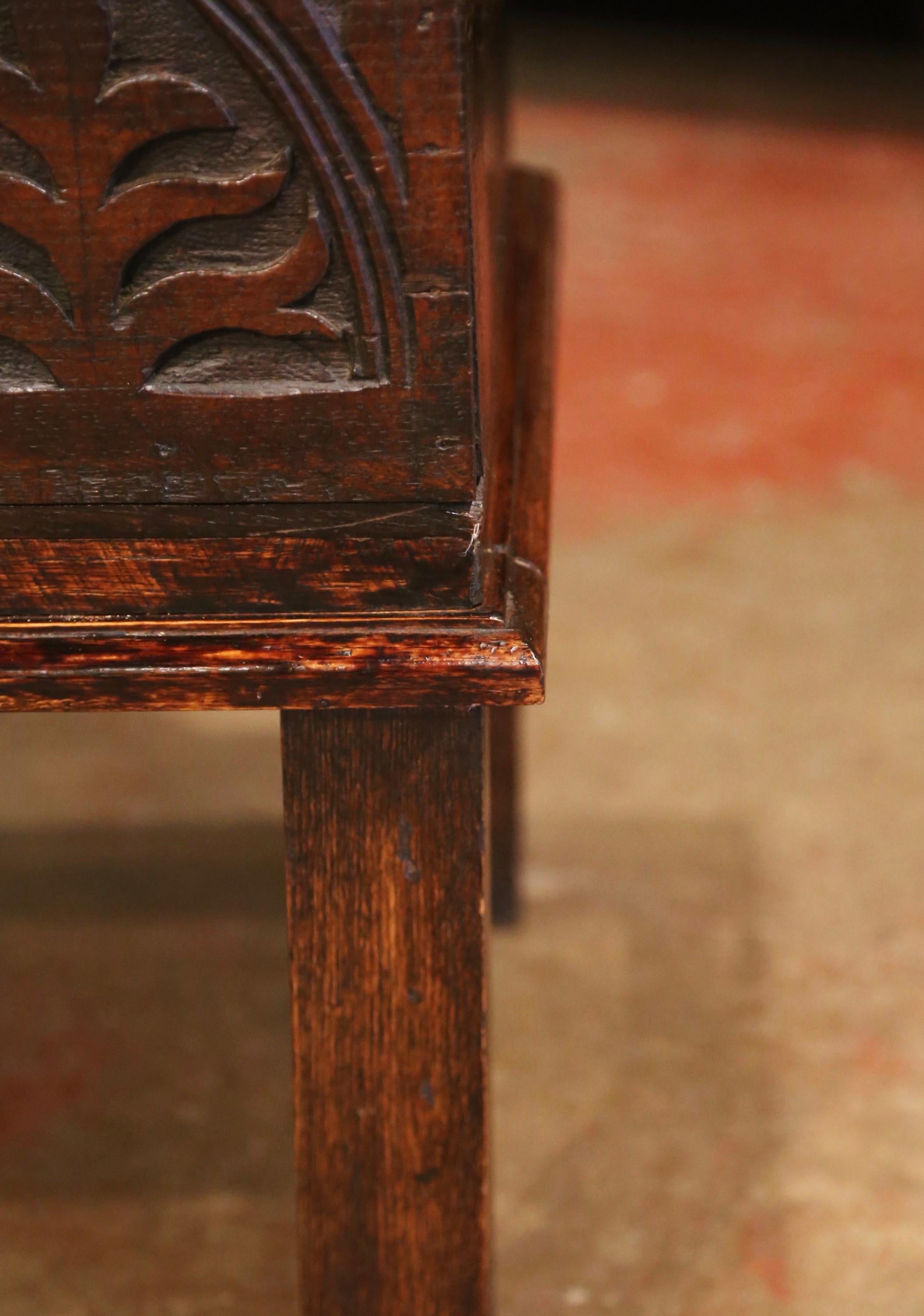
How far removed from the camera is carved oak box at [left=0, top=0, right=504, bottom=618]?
0.66 meters

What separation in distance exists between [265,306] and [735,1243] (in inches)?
39.9

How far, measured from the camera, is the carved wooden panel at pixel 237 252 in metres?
0.66

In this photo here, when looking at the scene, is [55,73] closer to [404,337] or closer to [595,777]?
[404,337]

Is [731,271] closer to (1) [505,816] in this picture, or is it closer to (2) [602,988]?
(1) [505,816]


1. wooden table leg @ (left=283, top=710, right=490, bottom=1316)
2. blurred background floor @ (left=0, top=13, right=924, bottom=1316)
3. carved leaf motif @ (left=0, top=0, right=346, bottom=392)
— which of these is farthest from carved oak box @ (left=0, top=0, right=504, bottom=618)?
blurred background floor @ (left=0, top=13, right=924, bottom=1316)

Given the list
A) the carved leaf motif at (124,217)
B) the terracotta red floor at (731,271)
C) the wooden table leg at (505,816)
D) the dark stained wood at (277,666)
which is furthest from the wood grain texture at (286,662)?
the terracotta red floor at (731,271)

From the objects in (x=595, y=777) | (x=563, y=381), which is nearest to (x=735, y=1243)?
(x=595, y=777)

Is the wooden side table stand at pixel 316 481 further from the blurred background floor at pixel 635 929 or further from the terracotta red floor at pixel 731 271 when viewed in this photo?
the terracotta red floor at pixel 731 271

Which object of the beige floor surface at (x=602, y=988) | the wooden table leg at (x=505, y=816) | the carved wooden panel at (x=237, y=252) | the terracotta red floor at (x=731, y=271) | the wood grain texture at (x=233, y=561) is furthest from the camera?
the terracotta red floor at (x=731, y=271)

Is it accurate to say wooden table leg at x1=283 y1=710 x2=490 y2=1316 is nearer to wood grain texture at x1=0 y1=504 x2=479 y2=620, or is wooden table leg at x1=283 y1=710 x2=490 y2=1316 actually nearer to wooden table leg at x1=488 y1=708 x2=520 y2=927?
wood grain texture at x1=0 y1=504 x2=479 y2=620

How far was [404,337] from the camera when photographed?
0.72m

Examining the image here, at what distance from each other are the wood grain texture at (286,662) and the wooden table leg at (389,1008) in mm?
57

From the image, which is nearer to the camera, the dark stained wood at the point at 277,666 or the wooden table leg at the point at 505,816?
the dark stained wood at the point at 277,666

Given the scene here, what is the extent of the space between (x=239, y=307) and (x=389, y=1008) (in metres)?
0.40
